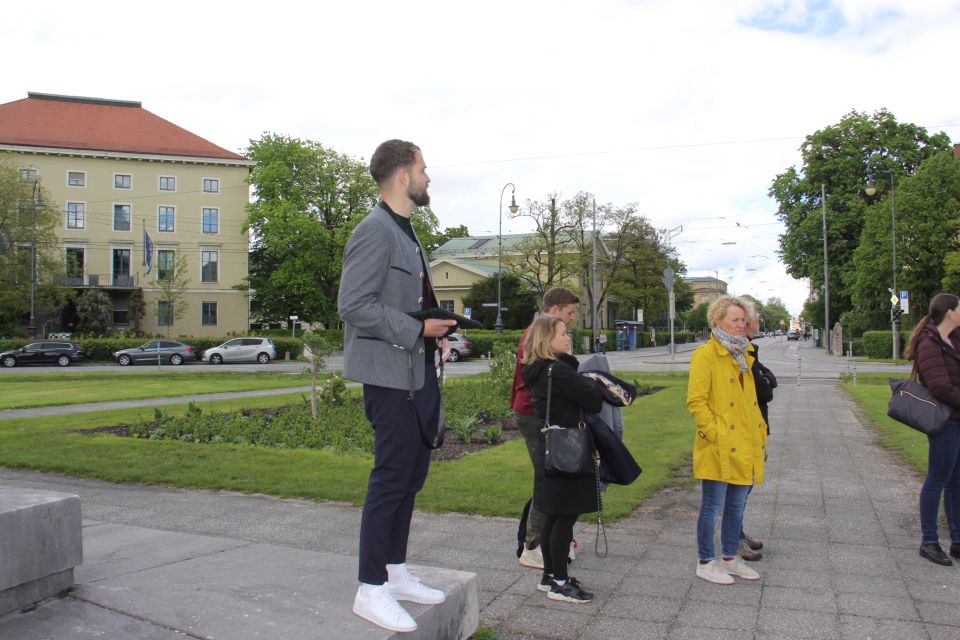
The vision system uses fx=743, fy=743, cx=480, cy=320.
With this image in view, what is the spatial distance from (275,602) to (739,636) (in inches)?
91.9

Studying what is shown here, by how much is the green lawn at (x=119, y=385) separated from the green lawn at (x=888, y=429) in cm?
1214

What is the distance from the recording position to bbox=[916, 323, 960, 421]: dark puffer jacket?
5.08m

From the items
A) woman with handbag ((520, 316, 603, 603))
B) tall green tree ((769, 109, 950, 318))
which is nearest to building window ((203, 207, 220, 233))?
tall green tree ((769, 109, 950, 318))

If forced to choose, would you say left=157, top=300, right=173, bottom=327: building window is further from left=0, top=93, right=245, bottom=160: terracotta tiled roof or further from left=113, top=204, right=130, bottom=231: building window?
left=0, top=93, right=245, bottom=160: terracotta tiled roof

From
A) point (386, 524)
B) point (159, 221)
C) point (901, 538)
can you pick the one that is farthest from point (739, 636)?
point (159, 221)

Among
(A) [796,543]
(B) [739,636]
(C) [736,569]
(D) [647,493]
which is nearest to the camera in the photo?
(B) [739,636]

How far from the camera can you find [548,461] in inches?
171

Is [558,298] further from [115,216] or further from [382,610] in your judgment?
[115,216]

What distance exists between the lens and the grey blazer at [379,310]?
3111 mm

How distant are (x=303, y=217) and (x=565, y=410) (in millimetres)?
52008

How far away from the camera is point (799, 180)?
2130 inches

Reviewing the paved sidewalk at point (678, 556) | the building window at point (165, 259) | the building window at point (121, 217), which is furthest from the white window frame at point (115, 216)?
the paved sidewalk at point (678, 556)

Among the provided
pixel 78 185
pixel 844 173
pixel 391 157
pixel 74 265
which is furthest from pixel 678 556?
pixel 78 185

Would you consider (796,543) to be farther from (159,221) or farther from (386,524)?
(159,221)
